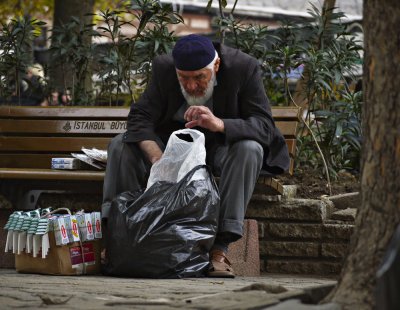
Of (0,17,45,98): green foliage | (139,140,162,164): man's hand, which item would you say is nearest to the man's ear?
(139,140,162,164): man's hand

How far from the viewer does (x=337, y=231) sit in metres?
7.59

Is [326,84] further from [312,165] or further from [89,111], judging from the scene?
[89,111]

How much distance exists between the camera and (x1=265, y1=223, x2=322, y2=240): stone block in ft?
25.1

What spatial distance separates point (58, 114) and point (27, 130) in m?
0.26

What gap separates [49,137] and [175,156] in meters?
1.92

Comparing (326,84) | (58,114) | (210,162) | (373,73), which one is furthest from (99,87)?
(373,73)

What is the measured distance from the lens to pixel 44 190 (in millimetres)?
8180

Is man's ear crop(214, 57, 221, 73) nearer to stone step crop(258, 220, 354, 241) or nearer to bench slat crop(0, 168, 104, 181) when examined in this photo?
bench slat crop(0, 168, 104, 181)

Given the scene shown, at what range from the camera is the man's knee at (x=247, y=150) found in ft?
22.2

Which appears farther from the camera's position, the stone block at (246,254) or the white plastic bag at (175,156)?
the stone block at (246,254)

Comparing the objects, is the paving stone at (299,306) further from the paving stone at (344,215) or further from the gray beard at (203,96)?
the paving stone at (344,215)

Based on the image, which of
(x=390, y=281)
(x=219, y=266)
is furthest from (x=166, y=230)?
(x=390, y=281)

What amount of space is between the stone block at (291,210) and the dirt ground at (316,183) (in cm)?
56

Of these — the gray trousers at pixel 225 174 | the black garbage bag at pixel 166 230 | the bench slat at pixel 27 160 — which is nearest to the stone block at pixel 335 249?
the gray trousers at pixel 225 174
